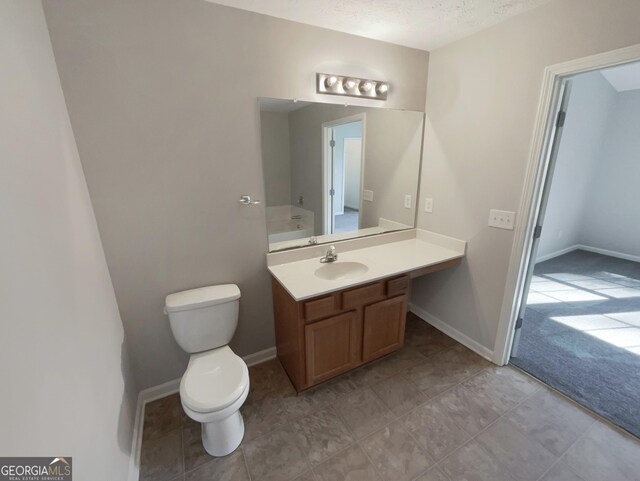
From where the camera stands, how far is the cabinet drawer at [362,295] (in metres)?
1.78

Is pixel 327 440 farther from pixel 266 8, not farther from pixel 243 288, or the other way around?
pixel 266 8

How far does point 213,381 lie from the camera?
5.00ft

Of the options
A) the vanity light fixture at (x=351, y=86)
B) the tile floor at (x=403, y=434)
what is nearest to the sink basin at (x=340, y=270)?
the tile floor at (x=403, y=434)

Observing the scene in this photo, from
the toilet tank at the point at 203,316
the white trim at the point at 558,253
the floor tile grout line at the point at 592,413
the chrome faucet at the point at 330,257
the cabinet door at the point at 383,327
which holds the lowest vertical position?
the floor tile grout line at the point at 592,413

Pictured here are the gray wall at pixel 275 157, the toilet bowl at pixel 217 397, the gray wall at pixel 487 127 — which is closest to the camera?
the toilet bowl at pixel 217 397

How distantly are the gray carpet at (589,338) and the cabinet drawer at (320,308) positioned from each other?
160 centimetres

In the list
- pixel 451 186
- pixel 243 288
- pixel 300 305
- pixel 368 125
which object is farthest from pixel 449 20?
pixel 243 288

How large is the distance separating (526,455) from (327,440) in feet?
3.55

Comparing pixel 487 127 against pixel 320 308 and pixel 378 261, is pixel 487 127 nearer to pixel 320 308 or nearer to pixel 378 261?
pixel 378 261

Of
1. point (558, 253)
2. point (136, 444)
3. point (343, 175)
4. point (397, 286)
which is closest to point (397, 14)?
point (343, 175)

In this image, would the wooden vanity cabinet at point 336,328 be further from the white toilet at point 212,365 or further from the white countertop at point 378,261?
the white toilet at point 212,365

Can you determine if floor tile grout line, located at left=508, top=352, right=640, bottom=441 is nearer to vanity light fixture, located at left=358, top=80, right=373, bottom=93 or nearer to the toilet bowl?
the toilet bowl

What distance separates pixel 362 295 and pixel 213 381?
40.0 inches

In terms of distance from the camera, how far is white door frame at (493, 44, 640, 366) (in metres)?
1.43
